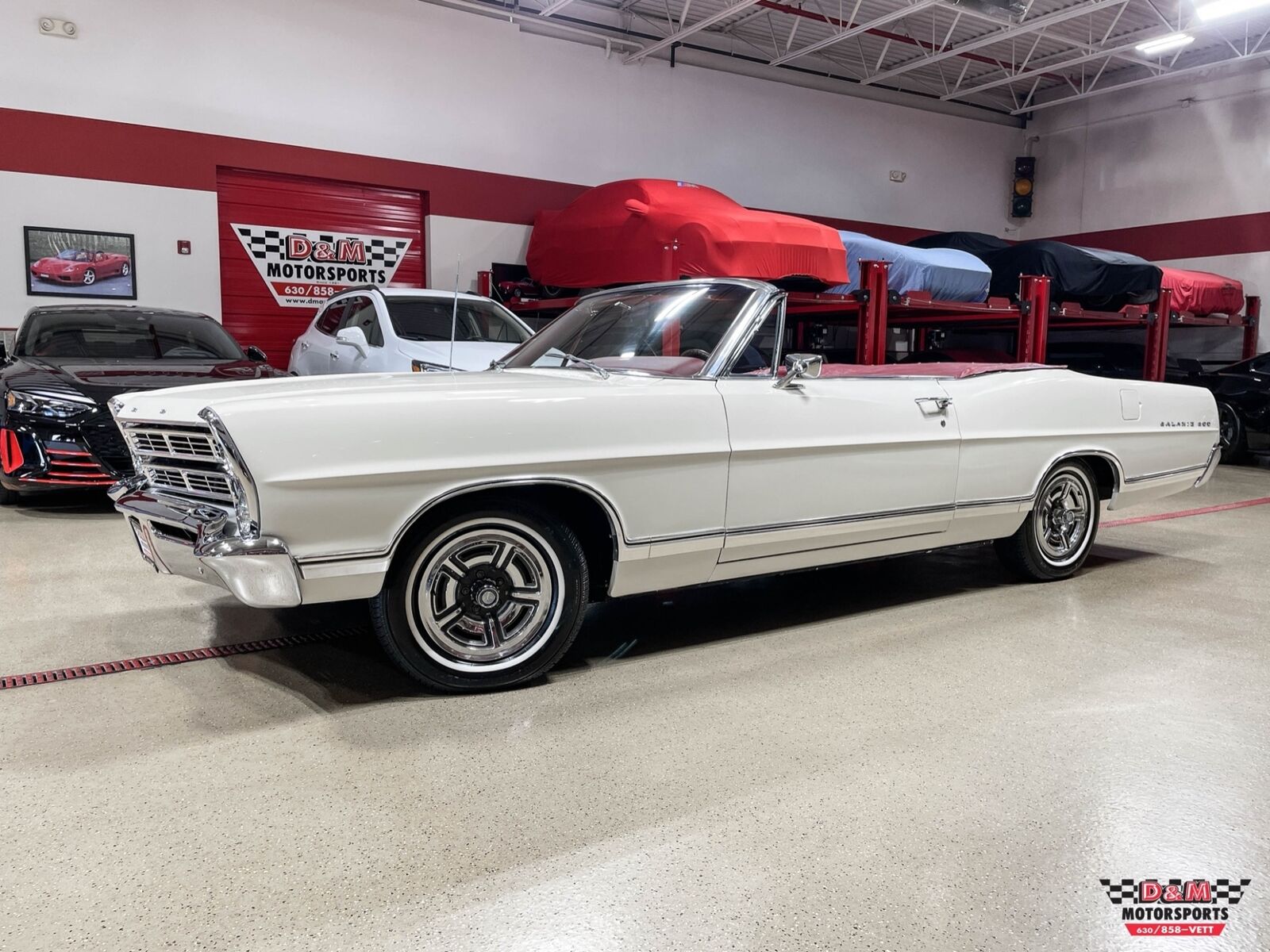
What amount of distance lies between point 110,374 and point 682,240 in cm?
457

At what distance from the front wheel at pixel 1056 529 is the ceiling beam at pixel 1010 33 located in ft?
26.1

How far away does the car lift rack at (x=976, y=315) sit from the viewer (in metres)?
9.10

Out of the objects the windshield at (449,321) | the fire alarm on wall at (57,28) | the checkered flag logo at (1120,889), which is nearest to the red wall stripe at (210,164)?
the fire alarm on wall at (57,28)

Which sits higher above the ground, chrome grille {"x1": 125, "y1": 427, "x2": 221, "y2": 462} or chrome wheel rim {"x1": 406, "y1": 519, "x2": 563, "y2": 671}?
chrome grille {"x1": 125, "y1": 427, "x2": 221, "y2": 462}

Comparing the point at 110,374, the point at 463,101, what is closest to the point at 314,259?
the point at 463,101

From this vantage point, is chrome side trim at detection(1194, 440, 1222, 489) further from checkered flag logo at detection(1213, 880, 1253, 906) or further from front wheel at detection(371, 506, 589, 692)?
front wheel at detection(371, 506, 589, 692)

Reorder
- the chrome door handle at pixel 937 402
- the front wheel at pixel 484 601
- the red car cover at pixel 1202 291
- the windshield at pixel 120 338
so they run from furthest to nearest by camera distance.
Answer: the red car cover at pixel 1202 291, the windshield at pixel 120 338, the chrome door handle at pixel 937 402, the front wheel at pixel 484 601

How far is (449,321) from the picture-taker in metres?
7.58

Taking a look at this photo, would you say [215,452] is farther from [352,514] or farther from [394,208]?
[394,208]

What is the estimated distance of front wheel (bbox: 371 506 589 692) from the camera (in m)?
2.69

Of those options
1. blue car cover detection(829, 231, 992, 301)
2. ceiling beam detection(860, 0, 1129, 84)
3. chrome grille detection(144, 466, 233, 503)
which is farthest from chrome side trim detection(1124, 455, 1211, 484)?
ceiling beam detection(860, 0, 1129, 84)

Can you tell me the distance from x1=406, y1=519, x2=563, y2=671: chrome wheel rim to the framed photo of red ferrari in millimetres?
8072

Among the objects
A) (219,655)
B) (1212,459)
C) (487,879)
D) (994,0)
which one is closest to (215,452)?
(219,655)

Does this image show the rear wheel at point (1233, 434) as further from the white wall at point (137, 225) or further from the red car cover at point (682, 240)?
the white wall at point (137, 225)
